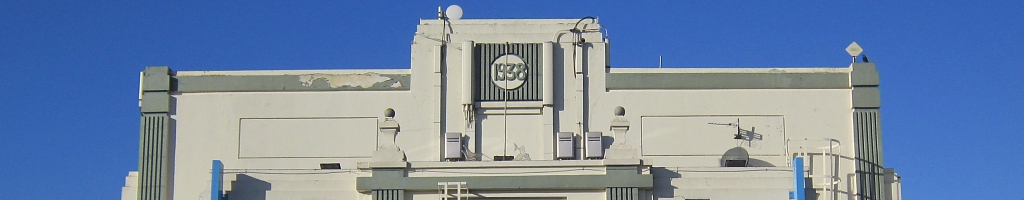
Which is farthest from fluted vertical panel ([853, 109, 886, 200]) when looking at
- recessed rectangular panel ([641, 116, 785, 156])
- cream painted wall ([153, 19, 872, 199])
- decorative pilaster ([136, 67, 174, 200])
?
decorative pilaster ([136, 67, 174, 200])

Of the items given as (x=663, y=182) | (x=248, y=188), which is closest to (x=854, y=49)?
(x=663, y=182)

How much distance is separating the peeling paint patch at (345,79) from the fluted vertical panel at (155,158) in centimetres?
435

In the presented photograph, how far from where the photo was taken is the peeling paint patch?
5900cm

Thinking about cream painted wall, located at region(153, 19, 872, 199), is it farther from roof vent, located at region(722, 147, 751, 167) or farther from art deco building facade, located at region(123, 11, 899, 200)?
roof vent, located at region(722, 147, 751, 167)

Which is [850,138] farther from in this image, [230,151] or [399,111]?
[230,151]

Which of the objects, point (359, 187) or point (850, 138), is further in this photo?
Result: point (850, 138)

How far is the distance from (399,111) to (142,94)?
777cm

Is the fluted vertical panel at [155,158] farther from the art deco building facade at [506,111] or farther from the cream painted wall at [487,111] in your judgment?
the cream painted wall at [487,111]

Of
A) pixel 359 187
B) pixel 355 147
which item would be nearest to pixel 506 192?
pixel 359 187

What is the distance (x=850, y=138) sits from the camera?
2298 inches

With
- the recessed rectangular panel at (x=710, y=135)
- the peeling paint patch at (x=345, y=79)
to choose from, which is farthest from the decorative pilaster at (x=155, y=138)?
the recessed rectangular panel at (x=710, y=135)

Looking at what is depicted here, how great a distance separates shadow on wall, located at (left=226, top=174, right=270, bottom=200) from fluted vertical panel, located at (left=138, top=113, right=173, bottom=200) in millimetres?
5071

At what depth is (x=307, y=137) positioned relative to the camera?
5872 centimetres

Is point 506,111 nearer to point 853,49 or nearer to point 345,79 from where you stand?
point 345,79
